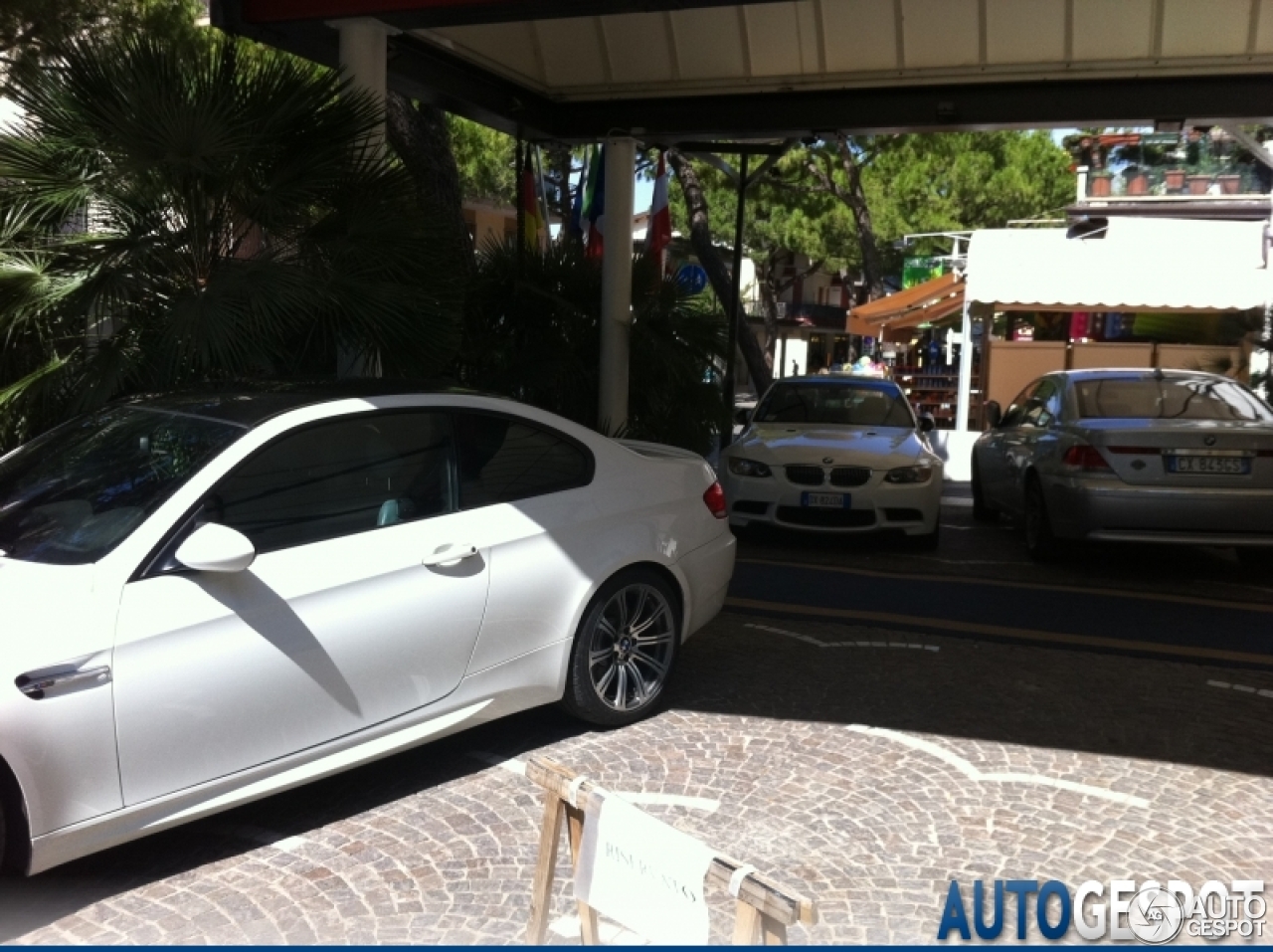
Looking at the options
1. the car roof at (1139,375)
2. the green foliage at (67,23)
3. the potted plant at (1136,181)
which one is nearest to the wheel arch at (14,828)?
the green foliage at (67,23)

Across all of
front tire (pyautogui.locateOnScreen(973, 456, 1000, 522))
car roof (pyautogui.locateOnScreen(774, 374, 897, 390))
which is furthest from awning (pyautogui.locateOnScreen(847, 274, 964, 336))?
car roof (pyautogui.locateOnScreen(774, 374, 897, 390))

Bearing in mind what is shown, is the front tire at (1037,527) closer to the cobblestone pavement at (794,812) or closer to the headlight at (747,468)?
the headlight at (747,468)

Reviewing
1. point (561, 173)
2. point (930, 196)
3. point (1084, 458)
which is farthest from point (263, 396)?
point (930, 196)

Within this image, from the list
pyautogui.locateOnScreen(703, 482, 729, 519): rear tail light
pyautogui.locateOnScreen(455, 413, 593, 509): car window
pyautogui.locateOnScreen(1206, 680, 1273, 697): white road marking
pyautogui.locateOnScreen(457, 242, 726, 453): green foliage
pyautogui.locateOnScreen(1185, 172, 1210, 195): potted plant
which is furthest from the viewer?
pyautogui.locateOnScreen(1185, 172, 1210, 195): potted plant

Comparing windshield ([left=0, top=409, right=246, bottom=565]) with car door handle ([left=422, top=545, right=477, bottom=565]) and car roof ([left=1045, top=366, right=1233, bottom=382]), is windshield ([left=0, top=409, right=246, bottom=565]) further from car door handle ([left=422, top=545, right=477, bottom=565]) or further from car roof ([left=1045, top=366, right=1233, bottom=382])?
car roof ([left=1045, top=366, right=1233, bottom=382])

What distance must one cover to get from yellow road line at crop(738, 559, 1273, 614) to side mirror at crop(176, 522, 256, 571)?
6.38 m

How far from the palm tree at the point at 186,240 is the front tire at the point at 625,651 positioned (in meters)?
2.39

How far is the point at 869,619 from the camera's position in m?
8.34

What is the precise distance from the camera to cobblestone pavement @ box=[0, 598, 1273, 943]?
4.17m

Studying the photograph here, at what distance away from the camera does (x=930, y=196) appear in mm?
41625

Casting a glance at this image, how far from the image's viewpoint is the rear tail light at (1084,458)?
9734mm

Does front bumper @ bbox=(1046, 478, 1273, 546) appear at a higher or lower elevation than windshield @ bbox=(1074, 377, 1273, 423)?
lower

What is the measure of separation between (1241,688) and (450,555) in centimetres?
430

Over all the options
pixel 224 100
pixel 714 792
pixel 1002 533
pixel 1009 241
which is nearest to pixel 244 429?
pixel 714 792
